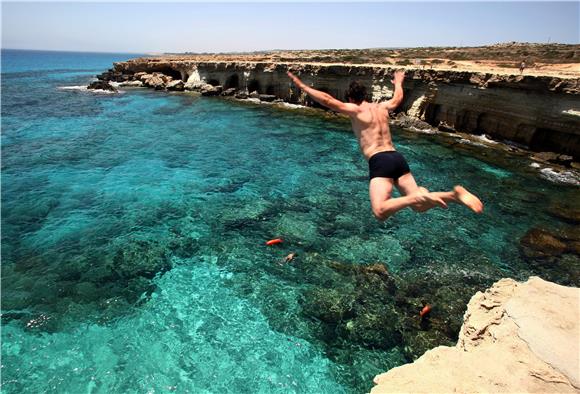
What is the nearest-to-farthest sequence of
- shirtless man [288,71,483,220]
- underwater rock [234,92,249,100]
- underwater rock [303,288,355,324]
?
shirtless man [288,71,483,220], underwater rock [303,288,355,324], underwater rock [234,92,249,100]

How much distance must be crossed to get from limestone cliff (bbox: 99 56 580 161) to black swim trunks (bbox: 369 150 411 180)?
21.0 m

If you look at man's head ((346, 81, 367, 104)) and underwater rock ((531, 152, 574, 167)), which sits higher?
man's head ((346, 81, 367, 104))

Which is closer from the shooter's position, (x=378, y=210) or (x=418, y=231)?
(x=378, y=210)

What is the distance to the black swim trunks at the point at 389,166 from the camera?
6.28 metres

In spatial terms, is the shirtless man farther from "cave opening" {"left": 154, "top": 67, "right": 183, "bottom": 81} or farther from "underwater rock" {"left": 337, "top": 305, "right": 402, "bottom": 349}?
"cave opening" {"left": 154, "top": 67, "right": 183, "bottom": 81}

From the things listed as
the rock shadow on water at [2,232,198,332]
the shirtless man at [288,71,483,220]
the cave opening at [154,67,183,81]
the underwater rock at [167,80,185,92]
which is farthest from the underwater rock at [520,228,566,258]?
the cave opening at [154,67,183,81]

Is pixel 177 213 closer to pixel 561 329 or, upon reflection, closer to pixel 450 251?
pixel 450 251

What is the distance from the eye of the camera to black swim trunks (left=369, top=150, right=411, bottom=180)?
6281mm

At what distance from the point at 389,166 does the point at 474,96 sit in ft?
79.0

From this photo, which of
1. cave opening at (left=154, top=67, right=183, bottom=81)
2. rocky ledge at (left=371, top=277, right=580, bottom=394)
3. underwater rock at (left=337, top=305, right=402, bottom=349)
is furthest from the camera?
cave opening at (left=154, top=67, right=183, bottom=81)

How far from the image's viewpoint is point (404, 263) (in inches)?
462

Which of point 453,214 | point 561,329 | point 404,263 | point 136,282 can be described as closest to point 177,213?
point 136,282

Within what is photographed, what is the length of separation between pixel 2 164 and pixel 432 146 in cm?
2705

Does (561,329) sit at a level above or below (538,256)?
above
